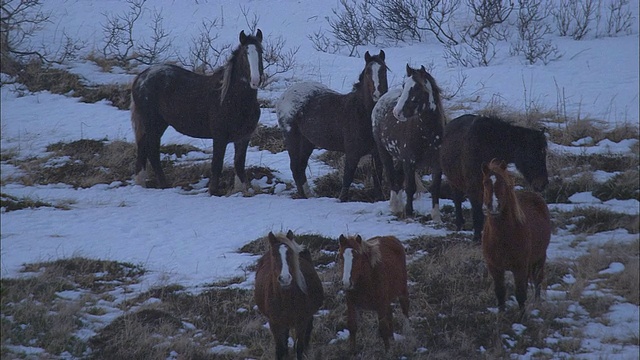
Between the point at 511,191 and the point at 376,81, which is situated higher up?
the point at 376,81

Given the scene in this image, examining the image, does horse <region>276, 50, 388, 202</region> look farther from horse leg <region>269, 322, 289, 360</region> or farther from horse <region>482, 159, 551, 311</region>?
horse leg <region>269, 322, 289, 360</region>

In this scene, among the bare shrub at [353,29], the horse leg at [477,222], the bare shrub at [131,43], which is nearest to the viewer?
the horse leg at [477,222]

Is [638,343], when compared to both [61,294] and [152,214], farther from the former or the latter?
[152,214]

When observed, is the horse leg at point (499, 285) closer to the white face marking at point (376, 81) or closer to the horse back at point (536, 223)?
the horse back at point (536, 223)

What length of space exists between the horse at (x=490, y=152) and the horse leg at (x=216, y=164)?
4.45 meters

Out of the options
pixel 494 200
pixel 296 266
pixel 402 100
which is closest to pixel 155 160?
→ pixel 402 100

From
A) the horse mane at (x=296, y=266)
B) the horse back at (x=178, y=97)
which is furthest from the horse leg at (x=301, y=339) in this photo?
the horse back at (x=178, y=97)

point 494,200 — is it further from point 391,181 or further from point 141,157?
point 141,157

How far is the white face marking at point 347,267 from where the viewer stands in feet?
21.6

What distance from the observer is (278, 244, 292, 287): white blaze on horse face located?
6398mm

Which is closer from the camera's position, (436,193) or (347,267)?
(347,267)

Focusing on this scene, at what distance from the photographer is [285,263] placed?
6555 mm

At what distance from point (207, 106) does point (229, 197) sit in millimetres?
1698

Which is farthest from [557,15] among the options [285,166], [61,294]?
[61,294]
